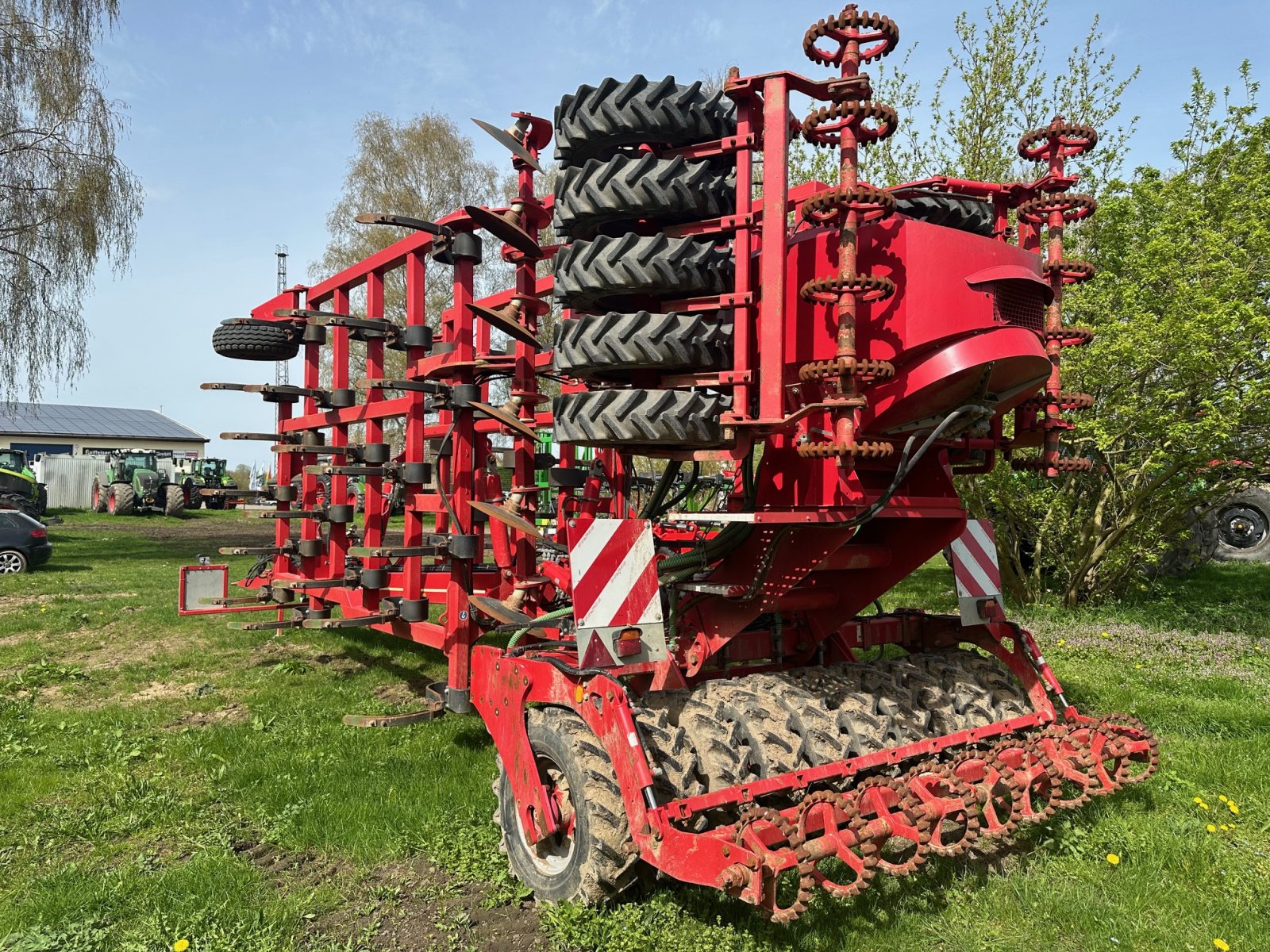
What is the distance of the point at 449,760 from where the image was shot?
4.84m

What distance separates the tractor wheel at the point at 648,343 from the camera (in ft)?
10.1

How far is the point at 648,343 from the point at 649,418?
0.91 feet

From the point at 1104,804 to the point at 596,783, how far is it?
2.74 metres

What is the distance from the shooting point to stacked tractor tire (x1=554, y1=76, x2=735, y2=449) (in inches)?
122

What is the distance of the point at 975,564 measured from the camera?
4.43 metres

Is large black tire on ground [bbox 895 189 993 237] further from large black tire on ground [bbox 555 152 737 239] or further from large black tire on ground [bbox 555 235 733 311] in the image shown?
large black tire on ground [bbox 555 235 733 311]

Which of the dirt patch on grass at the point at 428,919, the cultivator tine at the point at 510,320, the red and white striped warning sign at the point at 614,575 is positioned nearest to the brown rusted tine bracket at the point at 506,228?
the cultivator tine at the point at 510,320

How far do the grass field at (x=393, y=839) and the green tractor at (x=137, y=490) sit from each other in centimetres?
2343

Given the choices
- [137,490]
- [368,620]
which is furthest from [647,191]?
[137,490]

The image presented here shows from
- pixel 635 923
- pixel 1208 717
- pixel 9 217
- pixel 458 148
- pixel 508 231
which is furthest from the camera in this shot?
pixel 458 148

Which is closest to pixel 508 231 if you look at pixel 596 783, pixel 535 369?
pixel 535 369

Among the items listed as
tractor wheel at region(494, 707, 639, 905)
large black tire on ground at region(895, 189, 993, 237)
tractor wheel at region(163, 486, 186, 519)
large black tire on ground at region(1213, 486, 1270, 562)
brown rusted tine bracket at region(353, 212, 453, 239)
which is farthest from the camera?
tractor wheel at region(163, 486, 186, 519)

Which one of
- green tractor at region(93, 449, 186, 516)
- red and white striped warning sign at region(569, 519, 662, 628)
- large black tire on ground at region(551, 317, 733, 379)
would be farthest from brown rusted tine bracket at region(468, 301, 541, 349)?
green tractor at region(93, 449, 186, 516)

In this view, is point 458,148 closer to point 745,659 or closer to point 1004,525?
point 1004,525
